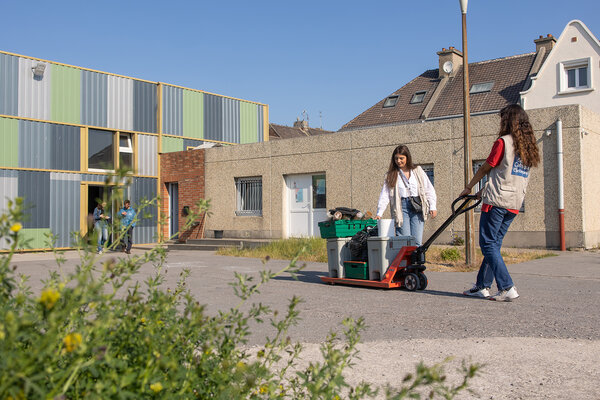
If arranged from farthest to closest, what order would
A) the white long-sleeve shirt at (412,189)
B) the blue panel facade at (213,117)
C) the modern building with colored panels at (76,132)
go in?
the blue panel facade at (213,117), the modern building with colored panels at (76,132), the white long-sleeve shirt at (412,189)

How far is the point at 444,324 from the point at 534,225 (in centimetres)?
984

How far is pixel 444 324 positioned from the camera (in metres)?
5.36

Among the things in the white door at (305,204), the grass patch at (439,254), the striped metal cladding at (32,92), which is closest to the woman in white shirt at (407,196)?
the grass patch at (439,254)

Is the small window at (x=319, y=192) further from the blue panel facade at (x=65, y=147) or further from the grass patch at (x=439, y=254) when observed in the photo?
the blue panel facade at (x=65, y=147)

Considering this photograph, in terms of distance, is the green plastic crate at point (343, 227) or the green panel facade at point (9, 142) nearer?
the green plastic crate at point (343, 227)

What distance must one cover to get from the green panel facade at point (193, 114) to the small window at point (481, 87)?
16.3 metres

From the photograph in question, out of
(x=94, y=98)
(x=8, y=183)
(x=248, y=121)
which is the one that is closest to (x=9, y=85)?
(x=94, y=98)

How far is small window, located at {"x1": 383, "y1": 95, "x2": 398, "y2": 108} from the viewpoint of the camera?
119ft

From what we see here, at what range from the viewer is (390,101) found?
36.6 m

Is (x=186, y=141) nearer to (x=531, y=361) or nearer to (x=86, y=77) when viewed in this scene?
(x=86, y=77)

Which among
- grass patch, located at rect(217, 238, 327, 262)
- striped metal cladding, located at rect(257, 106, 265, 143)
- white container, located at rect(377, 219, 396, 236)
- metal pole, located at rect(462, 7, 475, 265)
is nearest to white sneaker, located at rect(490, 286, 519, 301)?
white container, located at rect(377, 219, 396, 236)

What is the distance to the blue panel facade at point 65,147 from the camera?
794 inches

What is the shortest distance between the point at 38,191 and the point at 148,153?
183 inches

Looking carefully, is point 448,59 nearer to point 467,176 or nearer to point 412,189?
point 467,176
